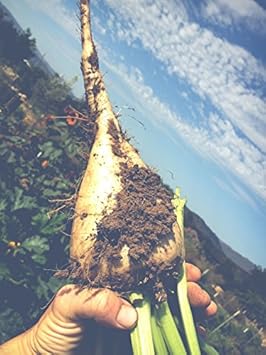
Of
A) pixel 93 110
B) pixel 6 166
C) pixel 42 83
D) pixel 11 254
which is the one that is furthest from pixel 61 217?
pixel 42 83

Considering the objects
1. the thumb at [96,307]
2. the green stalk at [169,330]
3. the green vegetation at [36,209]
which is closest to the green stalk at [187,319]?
the green stalk at [169,330]

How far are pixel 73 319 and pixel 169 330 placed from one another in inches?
23.5

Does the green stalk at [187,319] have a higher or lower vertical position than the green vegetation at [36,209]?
higher

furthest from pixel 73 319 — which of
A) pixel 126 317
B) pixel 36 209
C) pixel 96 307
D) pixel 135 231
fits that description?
pixel 36 209

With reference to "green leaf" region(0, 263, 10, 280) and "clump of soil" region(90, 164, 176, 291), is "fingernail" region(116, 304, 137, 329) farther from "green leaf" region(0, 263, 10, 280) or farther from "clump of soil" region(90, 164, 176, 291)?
"green leaf" region(0, 263, 10, 280)

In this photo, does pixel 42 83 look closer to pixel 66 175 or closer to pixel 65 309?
pixel 66 175

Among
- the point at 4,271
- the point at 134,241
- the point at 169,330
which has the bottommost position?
the point at 4,271

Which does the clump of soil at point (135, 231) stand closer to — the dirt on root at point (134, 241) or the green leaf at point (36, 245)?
the dirt on root at point (134, 241)

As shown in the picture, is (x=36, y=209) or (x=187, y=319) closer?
(x=187, y=319)

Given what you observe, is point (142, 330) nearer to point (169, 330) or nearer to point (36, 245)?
point (169, 330)

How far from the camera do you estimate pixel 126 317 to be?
246 centimetres

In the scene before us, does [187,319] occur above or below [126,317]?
above

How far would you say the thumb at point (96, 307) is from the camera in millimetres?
2449

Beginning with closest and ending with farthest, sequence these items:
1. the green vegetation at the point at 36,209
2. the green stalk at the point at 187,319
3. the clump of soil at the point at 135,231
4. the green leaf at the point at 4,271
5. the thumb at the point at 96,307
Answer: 1. the thumb at the point at 96,307
2. the clump of soil at the point at 135,231
3. the green stalk at the point at 187,319
4. the green leaf at the point at 4,271
5. the green vegetation at the point at 36,209
